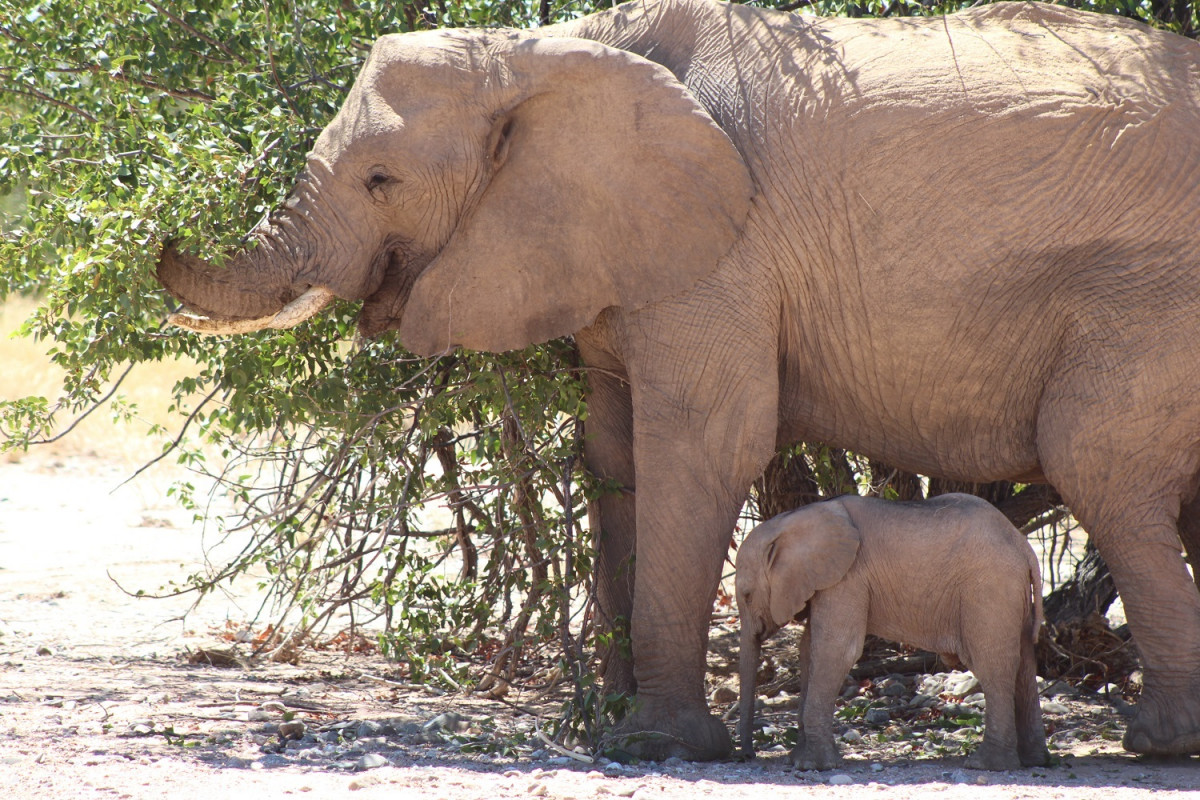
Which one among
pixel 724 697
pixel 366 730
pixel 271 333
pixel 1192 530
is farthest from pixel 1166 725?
pixel 271 333

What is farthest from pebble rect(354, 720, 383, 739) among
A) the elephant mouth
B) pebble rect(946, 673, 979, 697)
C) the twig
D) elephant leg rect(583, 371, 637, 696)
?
pebble rect(946, 673, 979, 697)

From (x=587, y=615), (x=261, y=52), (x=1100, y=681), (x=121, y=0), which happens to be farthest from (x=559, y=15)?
(x=1100, y=681)

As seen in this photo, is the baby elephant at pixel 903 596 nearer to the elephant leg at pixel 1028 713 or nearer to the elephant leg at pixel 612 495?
the elephant leg at pixel 1028 713

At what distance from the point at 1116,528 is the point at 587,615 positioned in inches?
83.1

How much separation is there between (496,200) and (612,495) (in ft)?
4.61

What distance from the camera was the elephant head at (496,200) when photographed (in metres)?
5.23

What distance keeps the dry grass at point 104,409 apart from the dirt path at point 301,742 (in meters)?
4.72

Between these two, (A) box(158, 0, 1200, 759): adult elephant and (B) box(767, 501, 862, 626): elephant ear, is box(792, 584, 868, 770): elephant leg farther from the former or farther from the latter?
(A) box(158, 0, 1200, 759): adult elephant

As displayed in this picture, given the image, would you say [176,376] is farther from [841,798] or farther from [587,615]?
[841,798]

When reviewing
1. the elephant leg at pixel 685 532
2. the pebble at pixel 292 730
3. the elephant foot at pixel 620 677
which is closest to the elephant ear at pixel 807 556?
the elephant leg at pixel 685 532

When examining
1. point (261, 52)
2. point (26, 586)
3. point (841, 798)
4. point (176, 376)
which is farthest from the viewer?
point (176, 376)

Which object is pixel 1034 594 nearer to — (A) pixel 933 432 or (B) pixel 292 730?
(A) pixel 933 432

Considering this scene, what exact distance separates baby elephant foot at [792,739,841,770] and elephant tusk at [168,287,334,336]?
2.32m

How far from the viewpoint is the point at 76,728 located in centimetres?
513
